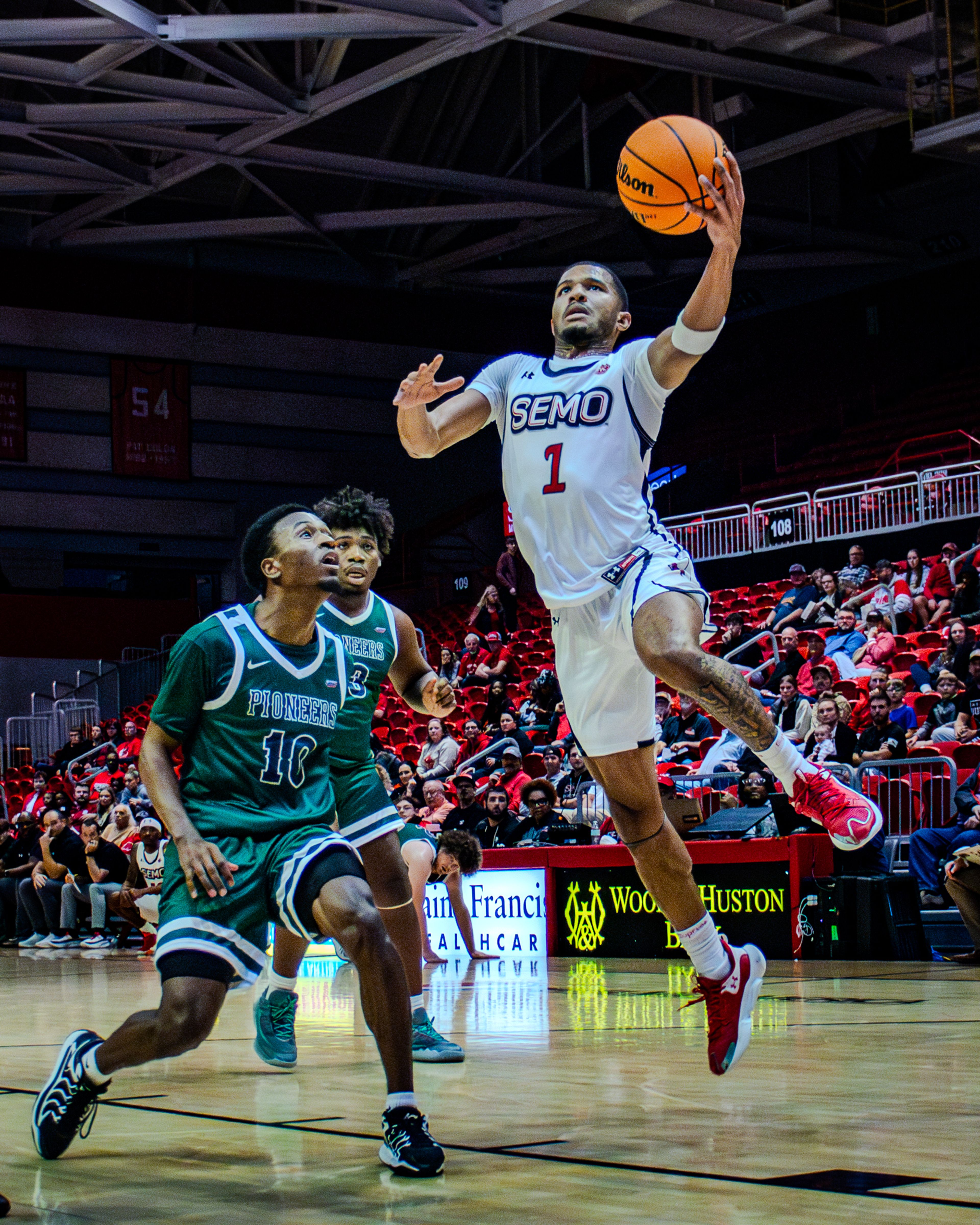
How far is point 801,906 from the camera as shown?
10680 millimetres

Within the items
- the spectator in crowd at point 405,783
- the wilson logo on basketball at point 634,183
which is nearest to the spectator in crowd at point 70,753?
the spectator in crowd at point 405,783

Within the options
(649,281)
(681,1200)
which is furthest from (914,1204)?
(649,281)

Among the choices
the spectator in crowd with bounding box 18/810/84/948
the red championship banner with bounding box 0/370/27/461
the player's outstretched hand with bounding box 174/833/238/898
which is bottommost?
the spectator in crowd with bounding box 18/810/84/948

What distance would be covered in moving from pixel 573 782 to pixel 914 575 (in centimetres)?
528

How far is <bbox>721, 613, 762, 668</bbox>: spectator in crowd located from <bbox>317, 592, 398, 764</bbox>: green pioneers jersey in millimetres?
11323

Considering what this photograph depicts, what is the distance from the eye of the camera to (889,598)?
16.9 m

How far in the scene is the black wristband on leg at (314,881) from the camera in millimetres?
3574

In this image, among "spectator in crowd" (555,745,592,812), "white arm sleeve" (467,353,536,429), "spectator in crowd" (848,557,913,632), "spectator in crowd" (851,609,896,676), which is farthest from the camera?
"spectator in crowd" (848,557,913,632)

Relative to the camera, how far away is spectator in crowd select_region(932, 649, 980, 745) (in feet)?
40.6

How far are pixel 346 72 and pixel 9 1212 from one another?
83.3 ft

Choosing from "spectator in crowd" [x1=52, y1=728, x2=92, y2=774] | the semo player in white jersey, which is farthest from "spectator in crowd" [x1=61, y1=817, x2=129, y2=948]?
the semo player in white jersey

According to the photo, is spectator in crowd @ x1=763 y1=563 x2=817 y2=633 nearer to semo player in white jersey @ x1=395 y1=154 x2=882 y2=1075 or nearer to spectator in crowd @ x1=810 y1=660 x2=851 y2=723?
spectator in crowd @ x1=810 y1=660 x2=851 y2=723

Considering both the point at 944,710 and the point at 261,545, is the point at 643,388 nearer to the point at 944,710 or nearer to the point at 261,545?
the point at 261,545

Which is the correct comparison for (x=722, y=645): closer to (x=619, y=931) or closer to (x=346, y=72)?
(x=619, y=931)
